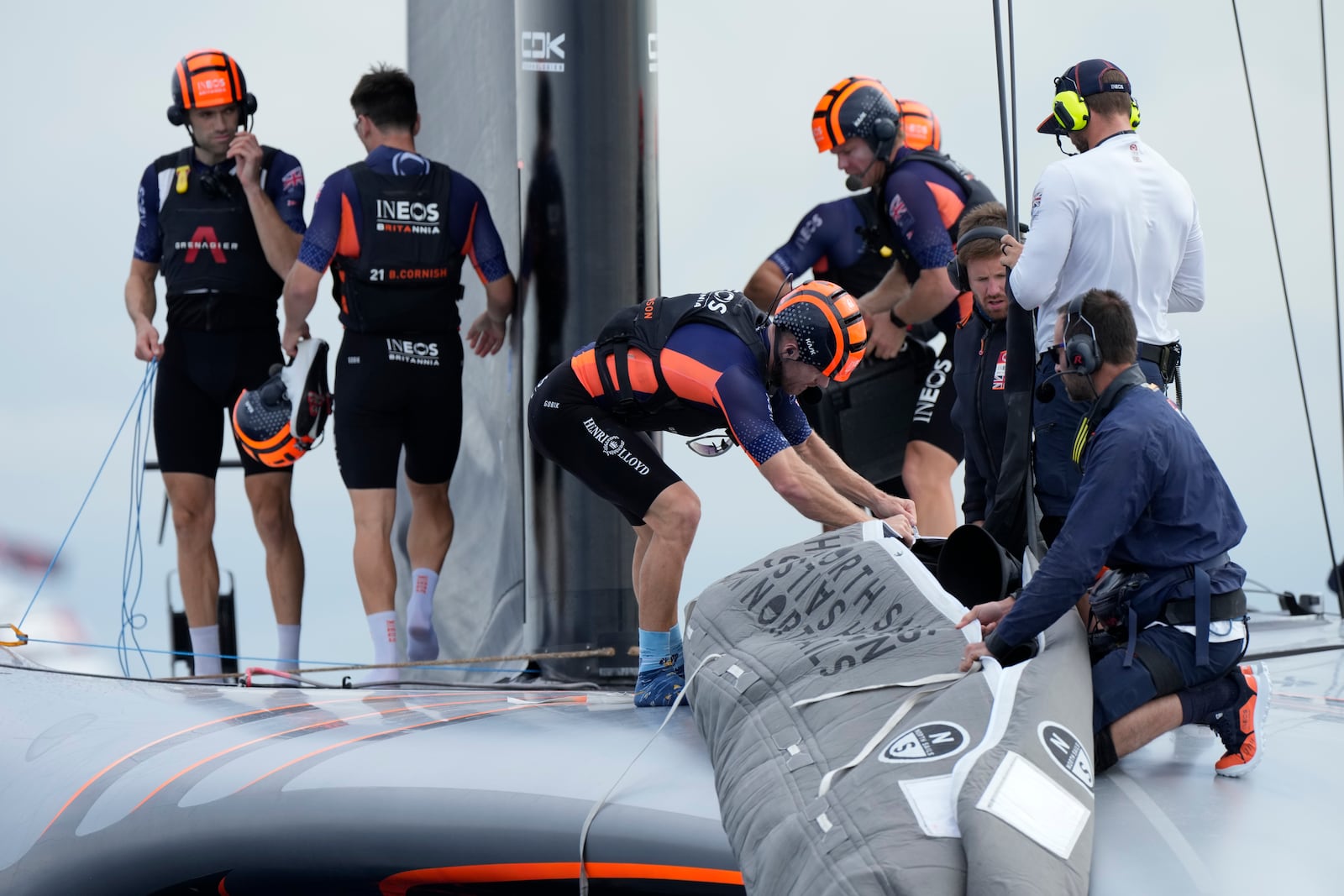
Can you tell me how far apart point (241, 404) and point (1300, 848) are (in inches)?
131

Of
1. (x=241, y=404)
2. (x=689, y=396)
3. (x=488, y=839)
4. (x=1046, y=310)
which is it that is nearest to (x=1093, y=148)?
(x=1046, y=310)

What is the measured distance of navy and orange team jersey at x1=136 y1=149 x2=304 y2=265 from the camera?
14.9 feet

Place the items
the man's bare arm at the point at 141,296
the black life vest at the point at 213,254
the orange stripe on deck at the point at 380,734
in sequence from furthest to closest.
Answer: the man's bare arm at the point at 141,296
the black life vest at the point at 213,254
the orange stripe on deck at the point at 380,734

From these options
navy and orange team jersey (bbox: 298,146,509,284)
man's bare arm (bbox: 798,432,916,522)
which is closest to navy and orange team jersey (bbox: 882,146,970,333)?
man's bare arm (bbox: 798,432,916,522)

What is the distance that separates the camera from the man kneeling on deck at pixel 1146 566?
229cm

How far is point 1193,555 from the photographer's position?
7.83 feet

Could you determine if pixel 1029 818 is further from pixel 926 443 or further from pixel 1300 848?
pixel 926 443

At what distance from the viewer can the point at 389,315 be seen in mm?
4359

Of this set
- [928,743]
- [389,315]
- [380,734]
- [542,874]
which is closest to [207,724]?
[380,734]

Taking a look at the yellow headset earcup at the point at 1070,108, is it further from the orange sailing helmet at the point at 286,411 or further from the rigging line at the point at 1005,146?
the orange sailing helmet at the point at 286,411

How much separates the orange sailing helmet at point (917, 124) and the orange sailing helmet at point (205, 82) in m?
2.17

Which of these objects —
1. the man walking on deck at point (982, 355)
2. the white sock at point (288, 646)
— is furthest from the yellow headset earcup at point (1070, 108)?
the white sock at point (288, 646)

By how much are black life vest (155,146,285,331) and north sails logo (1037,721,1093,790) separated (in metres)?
3.24

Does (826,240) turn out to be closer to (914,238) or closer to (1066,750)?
(914,238)
